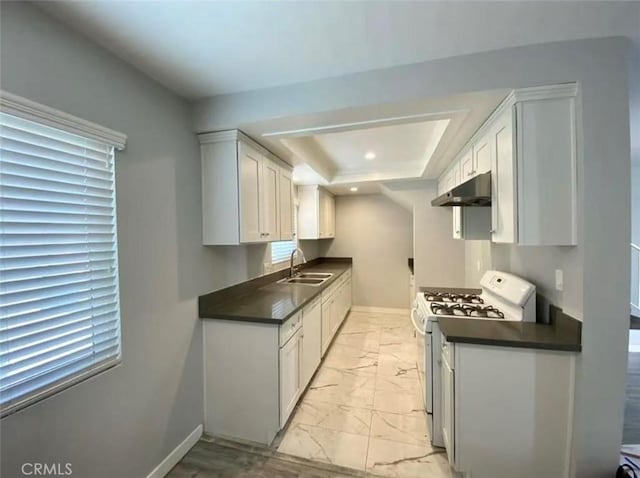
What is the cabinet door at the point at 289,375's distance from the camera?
77.7 inches

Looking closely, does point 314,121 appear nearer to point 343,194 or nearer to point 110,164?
point 110,164

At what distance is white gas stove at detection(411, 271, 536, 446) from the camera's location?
1.83 m

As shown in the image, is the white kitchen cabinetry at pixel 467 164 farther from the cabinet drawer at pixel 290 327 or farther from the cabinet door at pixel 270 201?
the cabinet drawer at pixel 290 327

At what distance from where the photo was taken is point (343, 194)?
5.31 m

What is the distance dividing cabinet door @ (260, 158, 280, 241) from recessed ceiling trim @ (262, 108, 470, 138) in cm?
43

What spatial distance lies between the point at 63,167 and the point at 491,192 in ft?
8.17

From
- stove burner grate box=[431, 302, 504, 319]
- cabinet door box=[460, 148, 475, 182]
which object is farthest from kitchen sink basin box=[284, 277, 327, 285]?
cabinet door box=[460, 148, 475, 182]

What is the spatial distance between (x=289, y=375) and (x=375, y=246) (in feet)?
11.7

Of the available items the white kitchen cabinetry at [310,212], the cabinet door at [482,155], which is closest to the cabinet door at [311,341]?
the white kitchen cabinetry at [310,212]

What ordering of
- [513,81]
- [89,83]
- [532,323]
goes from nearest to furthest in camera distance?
[89,83]
[513,81]
[532,323]

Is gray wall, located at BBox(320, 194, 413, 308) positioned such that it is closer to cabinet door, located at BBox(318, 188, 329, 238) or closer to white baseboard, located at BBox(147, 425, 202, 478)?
cabinet door, located at BBox(318, 188, 329, 238)

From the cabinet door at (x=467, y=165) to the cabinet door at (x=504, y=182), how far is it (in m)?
0.44

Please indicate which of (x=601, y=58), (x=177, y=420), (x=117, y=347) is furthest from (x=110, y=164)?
(x=601, y=58)

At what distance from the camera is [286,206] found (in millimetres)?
2957
